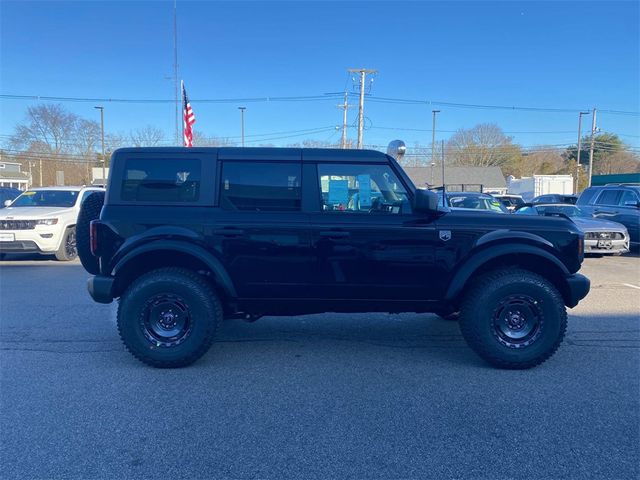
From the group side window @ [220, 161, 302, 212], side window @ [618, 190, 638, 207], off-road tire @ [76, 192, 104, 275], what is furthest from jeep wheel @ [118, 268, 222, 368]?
side window @ [618, 190, 638, 207]

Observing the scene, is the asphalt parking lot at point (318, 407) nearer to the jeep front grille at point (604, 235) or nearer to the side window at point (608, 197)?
the jeep front grille at point (604, 235)

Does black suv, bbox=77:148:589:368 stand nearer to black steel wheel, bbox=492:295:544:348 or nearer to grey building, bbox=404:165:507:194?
black steel wheel, bbox=492:295:544:348

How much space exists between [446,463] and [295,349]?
2.30m

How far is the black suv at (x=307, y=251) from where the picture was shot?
4203 millimetres

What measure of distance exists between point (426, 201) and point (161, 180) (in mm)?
2464

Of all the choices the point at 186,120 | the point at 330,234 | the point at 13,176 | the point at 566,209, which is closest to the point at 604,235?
the point at 566,209

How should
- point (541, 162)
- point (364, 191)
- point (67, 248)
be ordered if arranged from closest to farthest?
1. point (364, 191)
2. point (67, 248)
3. point (541, 162)

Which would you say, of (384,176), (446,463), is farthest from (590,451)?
(384,176)

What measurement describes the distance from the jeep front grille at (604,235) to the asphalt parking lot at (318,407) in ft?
20.9

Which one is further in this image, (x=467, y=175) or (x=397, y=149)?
(x=467, y=175)

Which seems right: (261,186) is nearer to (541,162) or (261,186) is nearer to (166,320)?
(166,320)

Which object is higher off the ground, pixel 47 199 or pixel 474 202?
pixel 474 202

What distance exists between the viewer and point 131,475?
267 cm

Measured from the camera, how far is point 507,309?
429cm
